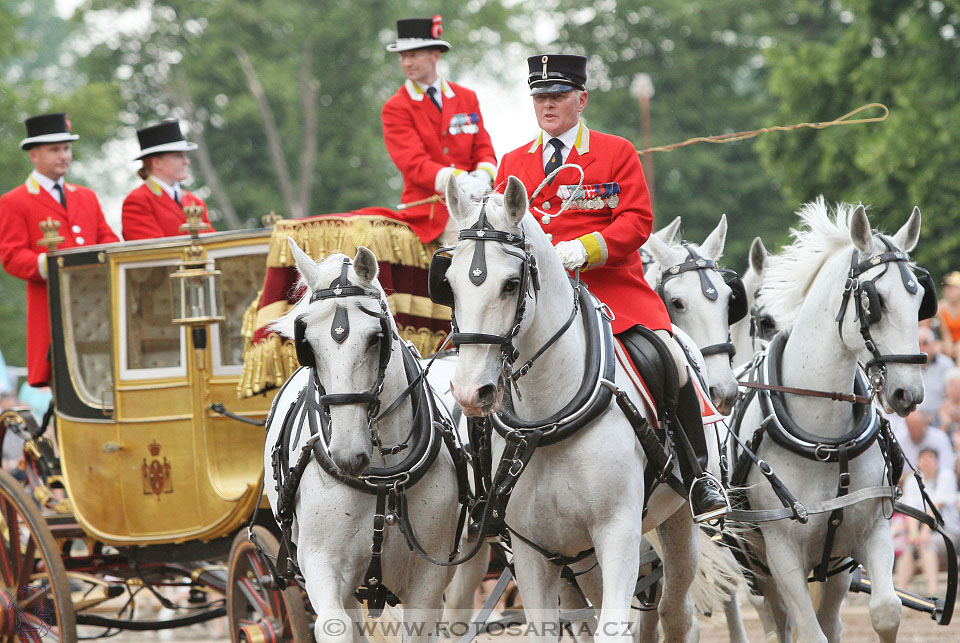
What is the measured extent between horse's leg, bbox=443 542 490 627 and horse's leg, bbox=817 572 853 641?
167 cm

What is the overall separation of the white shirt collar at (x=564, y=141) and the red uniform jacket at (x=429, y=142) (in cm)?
179

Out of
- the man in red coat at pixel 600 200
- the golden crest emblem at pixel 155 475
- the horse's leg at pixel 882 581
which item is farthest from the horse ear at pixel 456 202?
the golden crest emblem at pixel 155 475

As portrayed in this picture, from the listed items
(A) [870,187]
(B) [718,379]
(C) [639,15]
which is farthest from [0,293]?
(B) [718,379]

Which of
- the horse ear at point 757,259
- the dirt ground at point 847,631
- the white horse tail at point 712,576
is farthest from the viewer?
the dirt ground at point 847,631

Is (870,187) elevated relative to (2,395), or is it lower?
elevated

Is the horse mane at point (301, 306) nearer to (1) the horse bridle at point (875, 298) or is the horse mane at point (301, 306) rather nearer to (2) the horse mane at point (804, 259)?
(1) the horse bridle at point (875, 298)

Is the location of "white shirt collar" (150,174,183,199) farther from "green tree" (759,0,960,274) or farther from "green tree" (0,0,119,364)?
"green tree" (0,0,119,364)

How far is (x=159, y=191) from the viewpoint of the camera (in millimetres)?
8680

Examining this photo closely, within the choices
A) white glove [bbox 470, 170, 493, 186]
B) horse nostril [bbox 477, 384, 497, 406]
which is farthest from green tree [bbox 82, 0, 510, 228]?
horse nostril [bbox 477, 384, 497, 406]

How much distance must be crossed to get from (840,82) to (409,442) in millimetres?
14569

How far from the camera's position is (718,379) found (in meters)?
6.36

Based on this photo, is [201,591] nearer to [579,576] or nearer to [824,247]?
[579,576]

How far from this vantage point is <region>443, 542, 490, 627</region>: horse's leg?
6.75 metres

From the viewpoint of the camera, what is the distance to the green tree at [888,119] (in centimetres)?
1659
